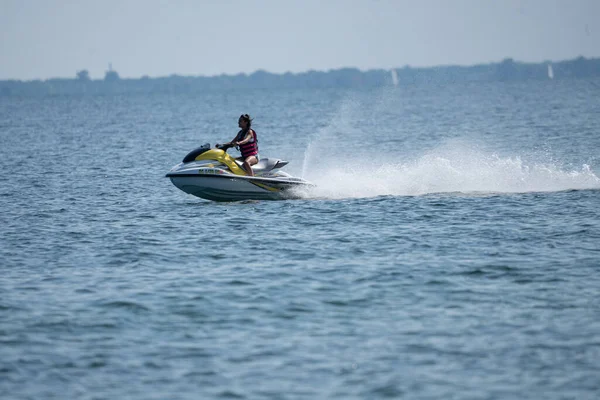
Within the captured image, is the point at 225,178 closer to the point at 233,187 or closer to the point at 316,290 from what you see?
the point at 233,187

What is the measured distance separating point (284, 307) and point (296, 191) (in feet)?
33.8

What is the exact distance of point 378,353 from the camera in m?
11.0

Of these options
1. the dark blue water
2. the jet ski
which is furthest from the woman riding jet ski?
the dark blue water

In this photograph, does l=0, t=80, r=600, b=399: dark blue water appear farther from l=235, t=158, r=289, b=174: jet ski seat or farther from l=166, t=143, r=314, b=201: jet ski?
l=235, t=158, r=289, b=174: jet ski seat

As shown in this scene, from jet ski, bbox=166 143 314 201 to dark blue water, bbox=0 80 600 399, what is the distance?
1.58 feet

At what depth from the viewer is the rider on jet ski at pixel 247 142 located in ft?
71.6

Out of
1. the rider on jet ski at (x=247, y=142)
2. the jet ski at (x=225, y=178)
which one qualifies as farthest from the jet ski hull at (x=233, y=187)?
the rider on jet ski at (x=247, y=142)

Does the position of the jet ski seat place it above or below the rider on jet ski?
below

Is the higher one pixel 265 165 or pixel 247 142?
pixel 247 142

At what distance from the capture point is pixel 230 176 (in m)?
21.7

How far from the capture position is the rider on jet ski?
21812mm

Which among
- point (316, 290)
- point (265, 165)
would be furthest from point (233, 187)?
point (316, 290)

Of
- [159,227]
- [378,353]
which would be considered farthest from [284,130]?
[378,353]

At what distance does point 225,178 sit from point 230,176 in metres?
0.14
